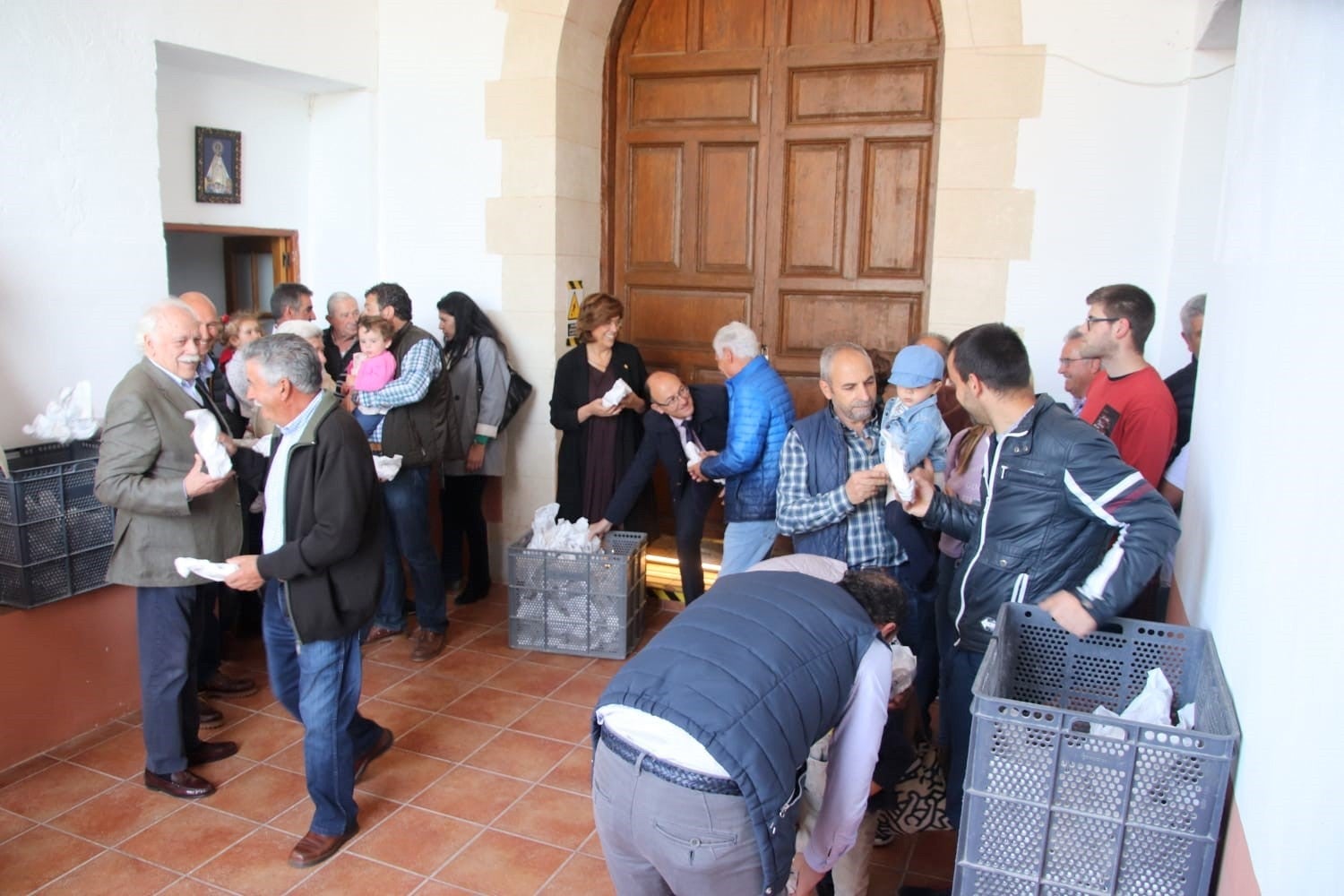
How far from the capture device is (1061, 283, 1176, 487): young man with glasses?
3.27 metres

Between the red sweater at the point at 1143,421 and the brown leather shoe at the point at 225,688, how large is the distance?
3660 mm

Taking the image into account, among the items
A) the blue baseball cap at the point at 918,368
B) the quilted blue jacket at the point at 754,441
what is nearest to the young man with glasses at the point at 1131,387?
the blue baseball cap at the point at 918,368

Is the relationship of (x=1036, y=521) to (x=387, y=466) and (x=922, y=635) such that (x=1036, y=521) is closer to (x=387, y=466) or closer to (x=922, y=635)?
(x=922, y=635)

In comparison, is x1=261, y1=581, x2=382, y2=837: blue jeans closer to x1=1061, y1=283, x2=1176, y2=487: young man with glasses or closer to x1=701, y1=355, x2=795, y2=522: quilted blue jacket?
x1=701, y1=355, x2=795, y2=522: quilted blue jacket

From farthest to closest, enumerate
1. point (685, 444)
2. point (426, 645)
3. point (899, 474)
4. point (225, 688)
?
point (426, 645) → point (685, 444) → point (225, 688) → point (899, 474)

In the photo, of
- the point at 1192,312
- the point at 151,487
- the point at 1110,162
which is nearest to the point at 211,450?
the point at 151,487

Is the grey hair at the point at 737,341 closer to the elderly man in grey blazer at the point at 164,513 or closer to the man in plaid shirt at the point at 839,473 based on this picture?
the man in plaid shirt at the point at 839,473

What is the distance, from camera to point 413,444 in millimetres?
4840

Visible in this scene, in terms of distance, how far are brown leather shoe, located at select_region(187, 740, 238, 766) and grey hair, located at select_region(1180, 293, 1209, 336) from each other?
13.1 ft

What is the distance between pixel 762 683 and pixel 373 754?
7.96 ft

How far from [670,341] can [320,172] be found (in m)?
2.32

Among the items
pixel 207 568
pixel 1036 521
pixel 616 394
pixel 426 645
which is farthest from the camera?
pixel 616 394

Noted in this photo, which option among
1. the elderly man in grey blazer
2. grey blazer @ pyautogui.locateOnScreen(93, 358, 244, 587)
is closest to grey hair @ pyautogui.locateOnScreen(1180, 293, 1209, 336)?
the elderly man in grey blazer

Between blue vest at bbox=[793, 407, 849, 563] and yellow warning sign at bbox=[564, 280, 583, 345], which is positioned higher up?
yellow warning sign at bbox=[564, 280, 583, 345]
